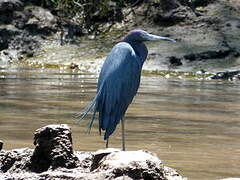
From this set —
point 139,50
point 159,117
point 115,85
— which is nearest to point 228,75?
point 159,117

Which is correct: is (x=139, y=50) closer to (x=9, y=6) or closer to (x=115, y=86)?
(x=115, y=86)

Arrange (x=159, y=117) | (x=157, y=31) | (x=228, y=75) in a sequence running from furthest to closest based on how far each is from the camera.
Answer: (x=157, y=31), (x=228, y=75), (x=159, y=117)

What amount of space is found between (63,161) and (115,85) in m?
0.93

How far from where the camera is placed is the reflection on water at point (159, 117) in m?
6.69

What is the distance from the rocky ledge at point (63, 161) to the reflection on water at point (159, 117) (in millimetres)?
1204

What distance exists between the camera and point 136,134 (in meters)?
7.81

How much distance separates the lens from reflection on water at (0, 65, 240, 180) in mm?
6691

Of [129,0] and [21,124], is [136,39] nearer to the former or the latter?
[21,124]

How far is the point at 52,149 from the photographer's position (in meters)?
4.89

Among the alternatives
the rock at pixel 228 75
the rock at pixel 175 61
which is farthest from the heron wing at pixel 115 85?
the rock at pixel 175 61

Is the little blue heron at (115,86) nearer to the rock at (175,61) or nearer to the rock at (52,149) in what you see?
the rock at (52,149)

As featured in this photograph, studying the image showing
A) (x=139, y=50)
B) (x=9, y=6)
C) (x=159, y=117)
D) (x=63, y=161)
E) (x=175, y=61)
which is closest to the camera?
(x=63, y=161)

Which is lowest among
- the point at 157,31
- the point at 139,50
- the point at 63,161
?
the point at 157,31

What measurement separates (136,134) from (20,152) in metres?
2.85
